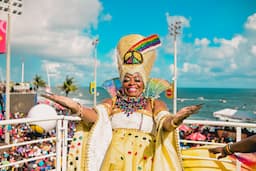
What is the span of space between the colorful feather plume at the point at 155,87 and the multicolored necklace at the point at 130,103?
10 centimetres

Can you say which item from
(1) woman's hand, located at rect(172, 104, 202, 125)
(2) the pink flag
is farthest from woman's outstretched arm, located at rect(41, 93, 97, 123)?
(2) the pink flag

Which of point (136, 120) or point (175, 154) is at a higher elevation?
point (136, 120)

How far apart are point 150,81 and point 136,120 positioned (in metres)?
0.43

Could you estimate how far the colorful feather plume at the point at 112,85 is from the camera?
2828mm

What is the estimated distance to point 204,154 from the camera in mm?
2746

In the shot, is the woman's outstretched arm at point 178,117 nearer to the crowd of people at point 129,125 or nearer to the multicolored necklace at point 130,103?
the crowd of people at point 129,125

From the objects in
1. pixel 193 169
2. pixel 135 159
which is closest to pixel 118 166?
pixel 135 159

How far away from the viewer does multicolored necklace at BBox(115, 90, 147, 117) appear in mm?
2527

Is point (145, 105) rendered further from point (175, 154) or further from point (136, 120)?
point (175, 154)

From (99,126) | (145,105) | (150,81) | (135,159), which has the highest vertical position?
(150,81)

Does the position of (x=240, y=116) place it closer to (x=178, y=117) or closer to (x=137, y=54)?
(x=137, y=54)

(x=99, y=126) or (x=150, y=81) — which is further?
(x=150, y=81)

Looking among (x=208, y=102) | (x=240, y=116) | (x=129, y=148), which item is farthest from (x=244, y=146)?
(x=208, y=102)

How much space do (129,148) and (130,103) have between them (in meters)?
0.41
